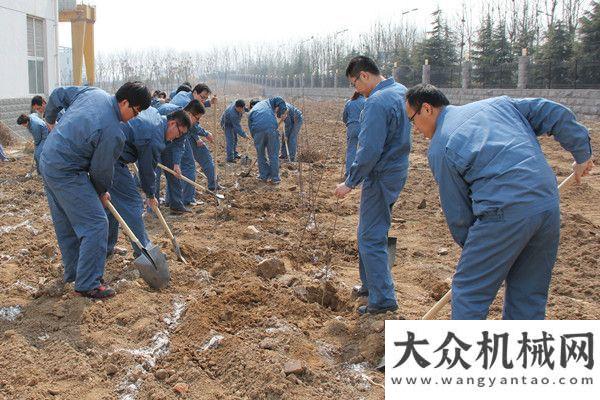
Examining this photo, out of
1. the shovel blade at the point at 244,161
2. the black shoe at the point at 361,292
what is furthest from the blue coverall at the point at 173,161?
the shovel blade at the point at 244,161

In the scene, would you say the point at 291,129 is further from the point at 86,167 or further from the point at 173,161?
the point at 86,167

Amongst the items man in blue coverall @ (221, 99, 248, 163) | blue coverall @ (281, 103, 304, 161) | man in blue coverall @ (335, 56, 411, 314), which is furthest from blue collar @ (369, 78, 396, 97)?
man in blue coverall @ (221, 99, 248, 163)

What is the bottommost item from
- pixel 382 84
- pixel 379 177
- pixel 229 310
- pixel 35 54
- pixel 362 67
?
pixel 229 310

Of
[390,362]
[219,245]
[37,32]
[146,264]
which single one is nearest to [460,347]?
[390,362]

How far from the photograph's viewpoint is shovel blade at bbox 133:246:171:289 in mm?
Result: 4590

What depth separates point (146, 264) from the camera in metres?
4.59

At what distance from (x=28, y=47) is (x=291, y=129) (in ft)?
30.9

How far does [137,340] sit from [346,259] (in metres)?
2.50

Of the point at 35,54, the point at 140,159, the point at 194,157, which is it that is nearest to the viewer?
the point at 140,159

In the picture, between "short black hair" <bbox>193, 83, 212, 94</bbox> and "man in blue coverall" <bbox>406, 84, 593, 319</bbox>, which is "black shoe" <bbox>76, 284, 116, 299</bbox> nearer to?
"man in blue coverall" <bbox>406, 84, 593, 319</bbox>

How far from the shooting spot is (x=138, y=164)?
5109 millimetres

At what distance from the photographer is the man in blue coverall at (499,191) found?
267 cm

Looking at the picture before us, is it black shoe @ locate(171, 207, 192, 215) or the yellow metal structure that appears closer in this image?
black shoe @ locate(171, 207, 192, 215)

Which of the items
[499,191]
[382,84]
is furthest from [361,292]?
[499,191]
